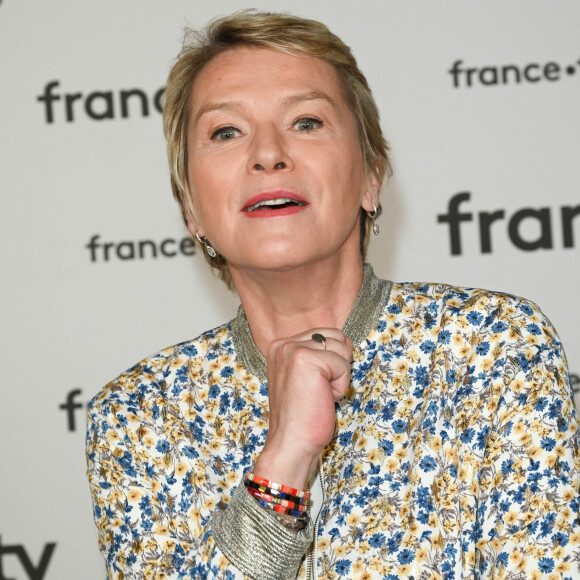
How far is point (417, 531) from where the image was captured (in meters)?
1.72

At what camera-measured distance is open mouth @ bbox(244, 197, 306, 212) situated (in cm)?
188

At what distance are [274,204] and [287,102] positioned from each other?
0.73 ft

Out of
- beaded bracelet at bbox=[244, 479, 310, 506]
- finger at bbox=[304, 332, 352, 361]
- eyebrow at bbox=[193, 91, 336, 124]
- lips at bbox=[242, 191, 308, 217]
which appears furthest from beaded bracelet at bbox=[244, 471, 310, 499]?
eyebrow at bbox=[193, 91, 336, 124]

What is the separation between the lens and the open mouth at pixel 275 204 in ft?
6.18

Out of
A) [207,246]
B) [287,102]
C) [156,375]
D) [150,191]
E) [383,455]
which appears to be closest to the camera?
[383,455]

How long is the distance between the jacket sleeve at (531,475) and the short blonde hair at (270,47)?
61 centimetres

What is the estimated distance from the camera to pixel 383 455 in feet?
5.98

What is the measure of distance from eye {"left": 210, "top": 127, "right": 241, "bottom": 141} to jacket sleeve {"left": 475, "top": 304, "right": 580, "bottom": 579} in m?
0.71

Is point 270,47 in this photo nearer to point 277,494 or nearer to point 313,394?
point 313,394

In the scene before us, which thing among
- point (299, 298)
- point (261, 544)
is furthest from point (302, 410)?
point (299, 298)

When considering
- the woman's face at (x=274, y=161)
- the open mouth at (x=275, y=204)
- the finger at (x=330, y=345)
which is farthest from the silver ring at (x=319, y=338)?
the open mouth at (x=275, y=204)

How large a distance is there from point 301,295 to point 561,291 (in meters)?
1.25

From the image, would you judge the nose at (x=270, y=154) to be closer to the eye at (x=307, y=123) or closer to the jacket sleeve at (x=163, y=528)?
the eye at (x=307, y=123)

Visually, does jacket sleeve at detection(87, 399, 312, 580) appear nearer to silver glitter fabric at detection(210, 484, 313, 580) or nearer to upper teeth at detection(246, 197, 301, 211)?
silver glitter fabric at detection(210, 484, 313, 580)
